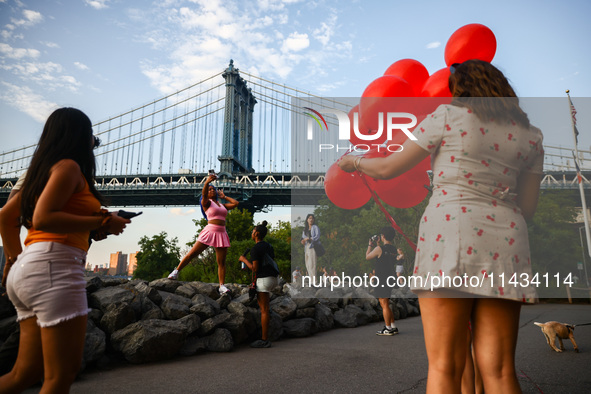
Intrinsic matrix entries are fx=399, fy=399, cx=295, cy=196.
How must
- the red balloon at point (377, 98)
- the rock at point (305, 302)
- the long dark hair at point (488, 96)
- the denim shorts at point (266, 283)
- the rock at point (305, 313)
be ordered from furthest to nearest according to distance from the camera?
the rock at point (305, 302) < the rock at point (305, 313) < the denim shorts at point (266, 283) < the red balloon at point (377, 98) < the long dark hair at point (488, 96)

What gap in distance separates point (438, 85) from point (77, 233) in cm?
247

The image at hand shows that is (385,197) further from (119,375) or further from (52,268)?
(119,375)

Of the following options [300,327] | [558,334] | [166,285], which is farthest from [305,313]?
[558,334]

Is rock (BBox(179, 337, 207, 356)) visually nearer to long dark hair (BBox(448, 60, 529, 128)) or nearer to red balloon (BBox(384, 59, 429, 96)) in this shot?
red balloon (BBox(384, 59, 429, 96))

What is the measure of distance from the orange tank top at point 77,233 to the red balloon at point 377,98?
1.82 meters

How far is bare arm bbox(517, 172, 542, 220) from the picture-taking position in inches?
61.6

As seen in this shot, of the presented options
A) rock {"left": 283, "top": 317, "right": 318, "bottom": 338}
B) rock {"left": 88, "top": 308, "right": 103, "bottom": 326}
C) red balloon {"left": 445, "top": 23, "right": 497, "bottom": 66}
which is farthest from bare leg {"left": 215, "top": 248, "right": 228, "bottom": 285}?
red balloon {"left": 445, "top": 23, "right": 497, "bottom": 66}

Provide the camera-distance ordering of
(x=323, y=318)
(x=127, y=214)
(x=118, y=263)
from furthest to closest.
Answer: (x=118, y=263)
(x=323, y=318)
(x=127, y=214)

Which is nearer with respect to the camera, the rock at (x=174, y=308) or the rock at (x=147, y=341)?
the rock at (x=147, y=341)

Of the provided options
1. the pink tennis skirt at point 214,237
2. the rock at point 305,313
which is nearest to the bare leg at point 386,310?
the rock at point 305,313

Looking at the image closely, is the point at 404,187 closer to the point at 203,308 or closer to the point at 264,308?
the point at 264,308

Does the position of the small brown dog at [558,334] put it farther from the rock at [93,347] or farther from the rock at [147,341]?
the rock at [93,347]

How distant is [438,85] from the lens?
2.87 metres

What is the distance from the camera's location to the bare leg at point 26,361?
161cm
